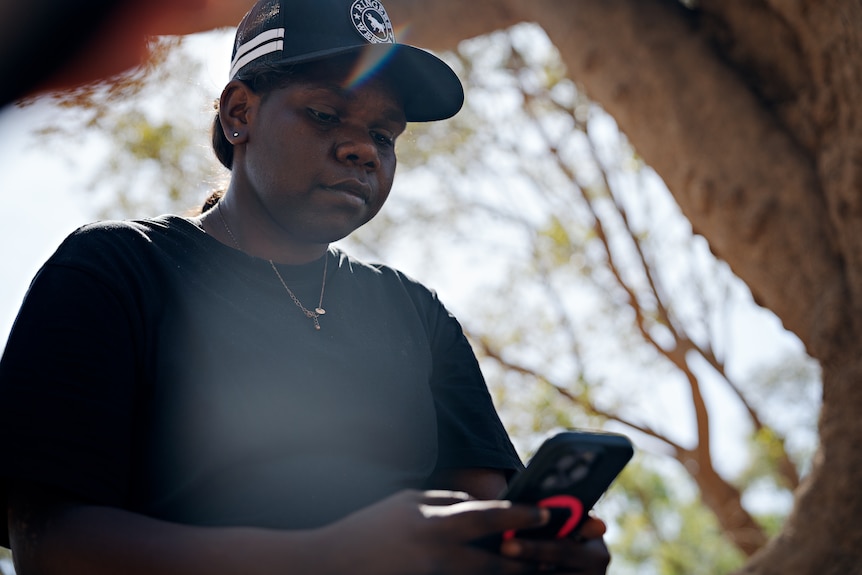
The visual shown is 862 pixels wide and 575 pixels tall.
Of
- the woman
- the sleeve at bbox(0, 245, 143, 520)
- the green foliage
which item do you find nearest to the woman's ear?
the woman

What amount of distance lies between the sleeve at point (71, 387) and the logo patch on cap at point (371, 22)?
0.82 meters

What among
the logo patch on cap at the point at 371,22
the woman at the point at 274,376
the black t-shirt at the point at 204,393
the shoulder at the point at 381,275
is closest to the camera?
the woman at the point at 274,376

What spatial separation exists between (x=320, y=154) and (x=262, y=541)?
35.0 inches

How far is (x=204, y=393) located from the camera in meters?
1.63

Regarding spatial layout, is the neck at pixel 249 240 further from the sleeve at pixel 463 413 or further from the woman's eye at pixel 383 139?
the sleeve at pixel 463 413

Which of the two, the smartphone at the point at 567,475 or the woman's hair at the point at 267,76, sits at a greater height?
the woman's hair at the point at 267,76

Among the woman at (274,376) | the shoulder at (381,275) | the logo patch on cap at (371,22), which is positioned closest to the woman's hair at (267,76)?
the woman at (274,376)

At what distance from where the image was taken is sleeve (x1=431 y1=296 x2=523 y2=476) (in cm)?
200

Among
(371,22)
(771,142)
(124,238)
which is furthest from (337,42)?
(771,142)

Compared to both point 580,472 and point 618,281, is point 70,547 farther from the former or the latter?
point 618,281

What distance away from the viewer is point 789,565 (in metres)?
3.72

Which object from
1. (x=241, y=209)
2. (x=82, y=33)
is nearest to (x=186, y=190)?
(x=82, y=33)

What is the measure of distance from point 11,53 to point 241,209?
29.7 inches

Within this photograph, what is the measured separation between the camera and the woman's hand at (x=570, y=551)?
127 cm
